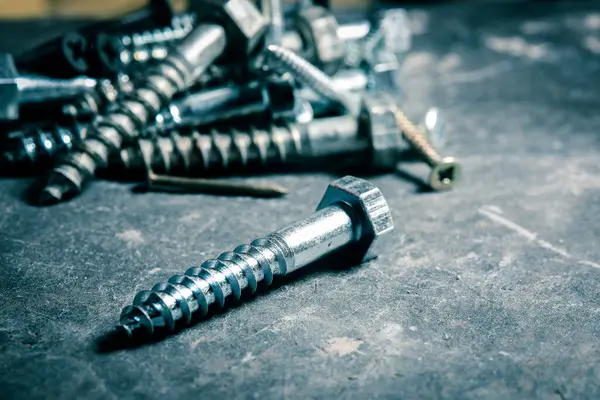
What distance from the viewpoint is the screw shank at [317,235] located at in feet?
4.63

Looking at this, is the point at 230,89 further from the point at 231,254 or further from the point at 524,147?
the point at 524,147

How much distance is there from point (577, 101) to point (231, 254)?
1874 millimetres

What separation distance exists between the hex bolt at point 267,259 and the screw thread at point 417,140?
0.50 metres

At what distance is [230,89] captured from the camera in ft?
6.95

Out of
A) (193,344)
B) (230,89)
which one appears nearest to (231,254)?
(193,344)

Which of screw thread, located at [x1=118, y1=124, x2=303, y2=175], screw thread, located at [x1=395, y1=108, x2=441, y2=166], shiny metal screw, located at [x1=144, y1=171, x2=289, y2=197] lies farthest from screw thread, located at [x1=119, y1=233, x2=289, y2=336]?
screw thread, located at [x1=395, y1=108, x2=441, y2=166]

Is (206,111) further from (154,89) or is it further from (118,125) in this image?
(118,125)

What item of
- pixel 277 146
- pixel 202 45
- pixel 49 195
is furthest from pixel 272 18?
pixel 49 195

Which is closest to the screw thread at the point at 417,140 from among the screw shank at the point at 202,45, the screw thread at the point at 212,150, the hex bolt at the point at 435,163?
the hex bolt at the point at 435,163

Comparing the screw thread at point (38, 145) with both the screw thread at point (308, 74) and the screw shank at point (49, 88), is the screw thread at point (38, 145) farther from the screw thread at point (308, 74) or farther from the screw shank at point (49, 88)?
the screw thread at point (308, 74)

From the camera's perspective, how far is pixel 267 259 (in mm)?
1361

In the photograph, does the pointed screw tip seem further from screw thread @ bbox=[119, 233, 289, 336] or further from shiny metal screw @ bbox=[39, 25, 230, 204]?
screw thread @ bbox=[119, 233, 289, 336]

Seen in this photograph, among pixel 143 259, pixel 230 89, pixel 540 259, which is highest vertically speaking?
pixel 230 89

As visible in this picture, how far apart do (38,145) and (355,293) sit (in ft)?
3.78
